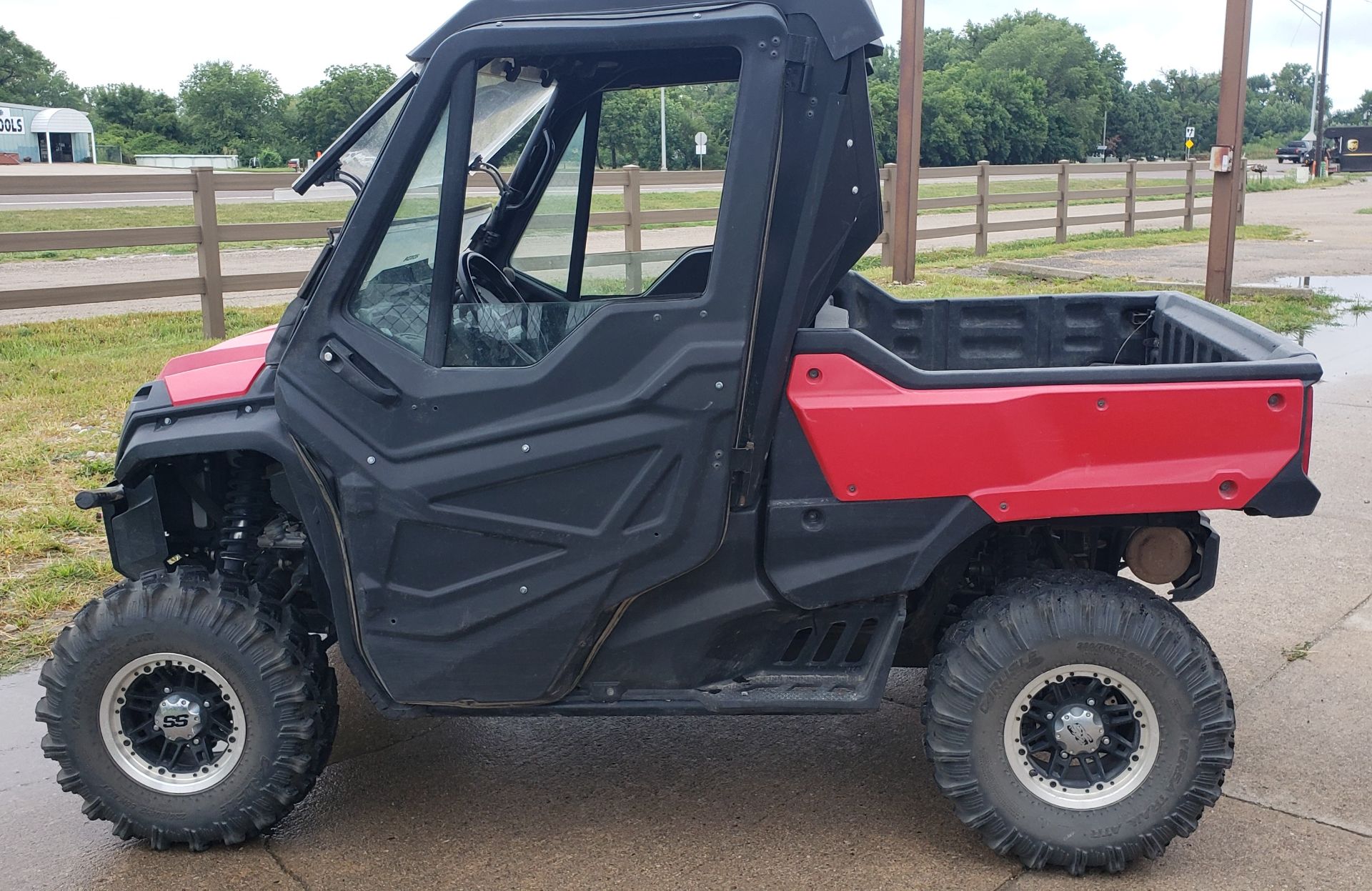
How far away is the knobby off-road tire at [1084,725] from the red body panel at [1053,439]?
0.29m

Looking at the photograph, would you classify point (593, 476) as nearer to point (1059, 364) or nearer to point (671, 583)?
point (671, 583)

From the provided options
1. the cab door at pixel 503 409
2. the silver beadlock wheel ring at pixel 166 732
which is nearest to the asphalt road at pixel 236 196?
the cab door at pixel 503 409

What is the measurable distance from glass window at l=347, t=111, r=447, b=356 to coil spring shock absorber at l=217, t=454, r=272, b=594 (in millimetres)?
618

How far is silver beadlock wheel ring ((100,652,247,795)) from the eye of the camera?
132 inches

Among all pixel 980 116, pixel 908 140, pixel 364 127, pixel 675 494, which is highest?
pixel 980 116

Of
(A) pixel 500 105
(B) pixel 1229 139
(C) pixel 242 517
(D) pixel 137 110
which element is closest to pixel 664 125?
(A) pixel 500 105

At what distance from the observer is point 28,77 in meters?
81.3

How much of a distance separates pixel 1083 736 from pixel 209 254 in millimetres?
9614

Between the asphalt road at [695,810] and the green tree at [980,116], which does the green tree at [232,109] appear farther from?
the asphalt road at [695,810]

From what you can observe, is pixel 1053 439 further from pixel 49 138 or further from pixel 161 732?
pixel 49 138

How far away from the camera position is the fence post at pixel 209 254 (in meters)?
10.9

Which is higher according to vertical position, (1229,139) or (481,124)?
(1229,139)

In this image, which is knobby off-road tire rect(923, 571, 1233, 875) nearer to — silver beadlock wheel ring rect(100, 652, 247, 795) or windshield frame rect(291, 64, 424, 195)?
silver beadlock wheel ring rect(100, 652, 247, 795)

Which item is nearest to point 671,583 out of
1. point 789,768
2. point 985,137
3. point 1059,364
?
point 789,768
